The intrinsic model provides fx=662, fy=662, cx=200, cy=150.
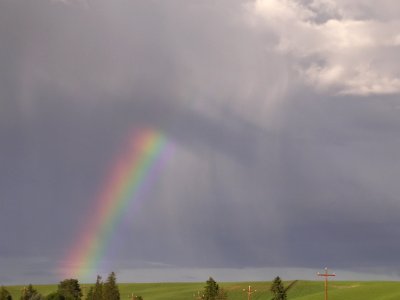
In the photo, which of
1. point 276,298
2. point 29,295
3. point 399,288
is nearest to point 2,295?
point 29,295

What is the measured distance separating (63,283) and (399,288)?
86.1 metres

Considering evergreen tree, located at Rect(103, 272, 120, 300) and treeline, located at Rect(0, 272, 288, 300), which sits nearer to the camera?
treeline, located at Rect(0, 272, 288, 300)

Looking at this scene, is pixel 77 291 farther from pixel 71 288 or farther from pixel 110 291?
pixel 110 291

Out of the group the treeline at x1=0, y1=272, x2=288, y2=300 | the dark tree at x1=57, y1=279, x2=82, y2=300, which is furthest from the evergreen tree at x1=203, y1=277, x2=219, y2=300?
the dark tree at x1=57, y1=279, x2=82, y2=300

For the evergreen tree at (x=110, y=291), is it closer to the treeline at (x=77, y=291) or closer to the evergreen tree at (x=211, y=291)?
the treeline at (x=77, y=291)

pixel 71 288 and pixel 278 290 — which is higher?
pixel 71 288

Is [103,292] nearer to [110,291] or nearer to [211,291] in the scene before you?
[110,291]

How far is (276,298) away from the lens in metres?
130

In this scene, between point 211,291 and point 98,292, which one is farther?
point 98,292

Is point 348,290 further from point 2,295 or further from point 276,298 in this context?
point 2,295

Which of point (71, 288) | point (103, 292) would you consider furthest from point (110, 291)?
point (71, 288)

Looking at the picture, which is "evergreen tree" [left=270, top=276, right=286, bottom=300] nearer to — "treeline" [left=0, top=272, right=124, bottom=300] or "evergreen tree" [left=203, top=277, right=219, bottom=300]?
"evergreen tree" [left=203, top=277, right=219, bottom=300]

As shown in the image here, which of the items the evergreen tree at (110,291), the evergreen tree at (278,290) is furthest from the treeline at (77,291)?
the evergreen tree at (278,290)

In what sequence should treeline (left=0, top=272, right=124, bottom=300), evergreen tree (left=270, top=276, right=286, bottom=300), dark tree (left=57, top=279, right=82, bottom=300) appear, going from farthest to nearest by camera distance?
dark tree (left=57, top=279, right=82, bottom=300), treeline (left=0, top=272, right=124, bottom=300), evergreen tree (left=270, top=276, right=286, bottom=300)
